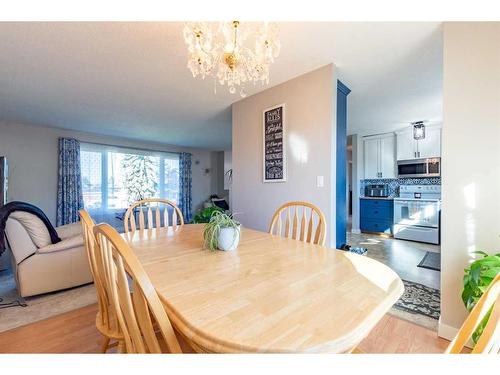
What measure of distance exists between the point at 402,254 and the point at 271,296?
3.67 m

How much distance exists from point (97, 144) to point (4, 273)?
307 cm

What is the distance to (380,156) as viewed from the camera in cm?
499

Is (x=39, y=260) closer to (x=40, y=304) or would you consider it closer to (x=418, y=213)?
(x=40, y=304)

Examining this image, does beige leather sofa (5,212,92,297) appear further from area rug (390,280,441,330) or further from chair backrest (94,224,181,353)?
area rug (390,280,441,330)

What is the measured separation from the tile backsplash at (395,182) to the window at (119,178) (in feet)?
16.7

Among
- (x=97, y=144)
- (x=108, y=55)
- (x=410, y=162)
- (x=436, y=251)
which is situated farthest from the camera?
(x=97, y=144)

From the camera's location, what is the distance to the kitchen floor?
258 cm

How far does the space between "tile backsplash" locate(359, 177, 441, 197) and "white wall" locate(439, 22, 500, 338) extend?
373cm

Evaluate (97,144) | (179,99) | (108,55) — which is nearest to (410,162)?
(179,99)

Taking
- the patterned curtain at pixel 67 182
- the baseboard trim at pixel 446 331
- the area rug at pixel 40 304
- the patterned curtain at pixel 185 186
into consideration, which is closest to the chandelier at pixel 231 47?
the baseboard trim at pixel 446 331

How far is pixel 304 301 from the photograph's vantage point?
0.65 m

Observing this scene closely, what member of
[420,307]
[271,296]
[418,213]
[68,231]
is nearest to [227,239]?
[271,296]

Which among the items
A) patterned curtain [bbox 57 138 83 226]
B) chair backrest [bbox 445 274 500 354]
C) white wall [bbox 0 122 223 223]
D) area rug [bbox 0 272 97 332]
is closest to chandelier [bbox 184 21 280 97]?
chair backrest [bbox 445 274 500 354]
